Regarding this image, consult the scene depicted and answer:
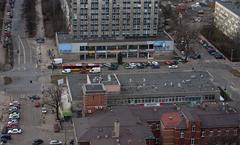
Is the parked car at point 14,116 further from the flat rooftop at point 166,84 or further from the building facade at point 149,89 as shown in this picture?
the flat rooftop at point 166,84

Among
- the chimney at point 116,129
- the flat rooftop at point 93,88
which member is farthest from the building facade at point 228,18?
the chimney at point 116,129

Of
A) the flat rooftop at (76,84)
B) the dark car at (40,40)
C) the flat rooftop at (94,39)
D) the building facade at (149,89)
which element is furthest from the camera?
the dark car at (40,40)

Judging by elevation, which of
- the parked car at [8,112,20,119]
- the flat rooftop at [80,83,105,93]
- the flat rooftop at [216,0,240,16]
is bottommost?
the parked car at [8,112,20,119]

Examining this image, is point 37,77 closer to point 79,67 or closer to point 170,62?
point 79,67

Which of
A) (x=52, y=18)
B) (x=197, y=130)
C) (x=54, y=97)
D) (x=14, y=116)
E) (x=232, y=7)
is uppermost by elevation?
(x=232, y=7)

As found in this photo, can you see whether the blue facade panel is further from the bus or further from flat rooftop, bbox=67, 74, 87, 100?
flat rooftop, bbox=67, 74, 87, 100

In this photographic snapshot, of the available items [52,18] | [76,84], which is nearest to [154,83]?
[76,84]

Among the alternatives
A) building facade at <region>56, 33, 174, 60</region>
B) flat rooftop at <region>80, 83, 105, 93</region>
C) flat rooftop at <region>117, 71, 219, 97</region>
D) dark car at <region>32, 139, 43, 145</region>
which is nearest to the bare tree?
flat rooftop at <region>80, 83, 105, 93</region>
